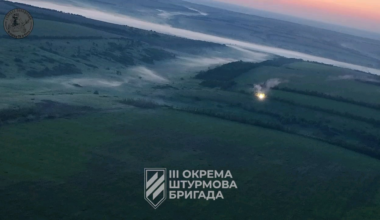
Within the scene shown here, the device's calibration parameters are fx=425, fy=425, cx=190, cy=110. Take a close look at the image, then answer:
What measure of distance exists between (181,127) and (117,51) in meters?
55.2

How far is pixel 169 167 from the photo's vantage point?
40125 mm

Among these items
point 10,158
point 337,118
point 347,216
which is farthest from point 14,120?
point 337,118

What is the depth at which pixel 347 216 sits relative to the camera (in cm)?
3597

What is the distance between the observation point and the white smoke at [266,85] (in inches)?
3309

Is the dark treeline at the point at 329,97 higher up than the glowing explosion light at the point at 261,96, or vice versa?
the dark treeline at the point at 329,97

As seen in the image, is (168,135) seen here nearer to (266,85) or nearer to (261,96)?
(261,96)

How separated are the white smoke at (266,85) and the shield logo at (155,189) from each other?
1948 inches

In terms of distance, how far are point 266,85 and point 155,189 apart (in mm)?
60486

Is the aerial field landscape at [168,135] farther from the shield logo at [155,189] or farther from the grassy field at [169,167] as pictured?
the shield logo at [155,189]

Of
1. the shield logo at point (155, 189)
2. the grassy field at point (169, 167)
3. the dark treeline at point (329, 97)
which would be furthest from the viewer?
the dark treeline at point (329, 97)

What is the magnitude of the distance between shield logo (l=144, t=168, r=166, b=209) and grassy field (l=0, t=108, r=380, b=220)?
656 mm

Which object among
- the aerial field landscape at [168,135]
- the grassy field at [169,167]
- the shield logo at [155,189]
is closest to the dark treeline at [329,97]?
the aerial field landscape at [168,135]

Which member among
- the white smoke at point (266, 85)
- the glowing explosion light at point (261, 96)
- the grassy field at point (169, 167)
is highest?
the white smoke at point (266, 85)

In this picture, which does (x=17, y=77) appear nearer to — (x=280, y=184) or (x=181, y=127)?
(x=181, y=127)
